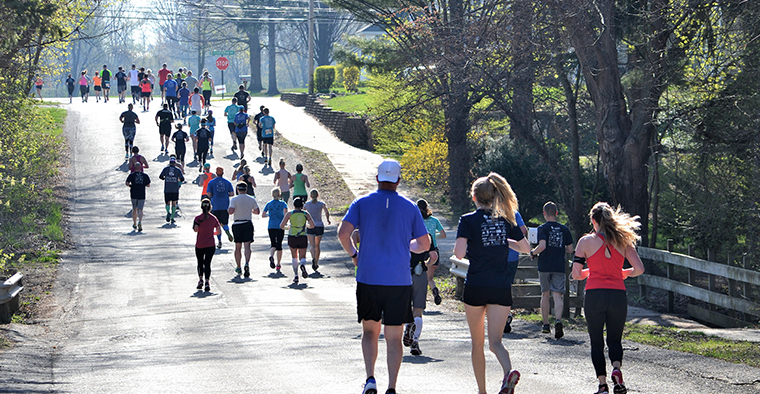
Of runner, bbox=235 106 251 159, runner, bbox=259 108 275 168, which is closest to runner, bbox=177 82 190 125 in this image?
runner, bbox=235 106 251 159

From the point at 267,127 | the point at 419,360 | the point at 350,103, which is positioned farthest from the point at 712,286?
the point at 350,103

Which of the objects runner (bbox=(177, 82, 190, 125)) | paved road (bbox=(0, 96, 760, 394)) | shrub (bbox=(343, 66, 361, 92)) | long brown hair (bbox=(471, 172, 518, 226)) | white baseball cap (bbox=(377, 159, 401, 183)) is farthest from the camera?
shrub (bbox=(343, 66, 361, 92))

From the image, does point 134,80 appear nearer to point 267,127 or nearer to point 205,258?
point 267,127

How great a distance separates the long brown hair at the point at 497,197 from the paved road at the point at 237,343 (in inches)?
63.2

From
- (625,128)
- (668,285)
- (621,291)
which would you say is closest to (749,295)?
(668,285)

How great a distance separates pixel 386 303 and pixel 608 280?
6.72 feet

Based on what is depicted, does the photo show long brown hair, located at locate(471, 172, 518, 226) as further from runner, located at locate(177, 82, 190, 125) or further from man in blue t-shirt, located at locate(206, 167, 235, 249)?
runner, located at locate(177, 82, 190, 125)

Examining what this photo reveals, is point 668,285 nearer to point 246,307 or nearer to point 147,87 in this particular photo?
point 246,307

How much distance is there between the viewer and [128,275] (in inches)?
625

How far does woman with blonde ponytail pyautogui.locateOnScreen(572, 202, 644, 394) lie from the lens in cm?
688

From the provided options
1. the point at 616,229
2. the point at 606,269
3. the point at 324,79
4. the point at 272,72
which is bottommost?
the point at 606,269

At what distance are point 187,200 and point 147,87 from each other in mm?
15313

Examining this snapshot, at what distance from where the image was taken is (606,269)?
6.92 metres

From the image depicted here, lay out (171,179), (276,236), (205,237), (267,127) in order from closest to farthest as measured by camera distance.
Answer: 1. (205,237)
2. (276,236)
3. (171,179)
4. (267,127)
